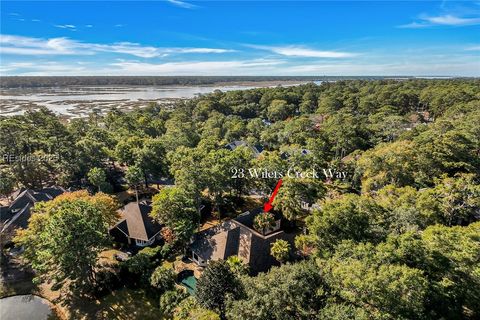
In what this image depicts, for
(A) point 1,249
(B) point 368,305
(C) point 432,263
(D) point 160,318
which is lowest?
(D) point 160,318

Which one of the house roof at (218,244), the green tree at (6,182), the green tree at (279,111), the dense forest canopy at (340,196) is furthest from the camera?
the green tree at (279,111)

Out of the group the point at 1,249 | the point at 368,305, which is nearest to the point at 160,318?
the point at 368,305

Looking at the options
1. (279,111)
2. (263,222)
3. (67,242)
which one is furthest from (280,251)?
(279,111)

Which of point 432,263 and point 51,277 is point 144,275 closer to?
point 51,277

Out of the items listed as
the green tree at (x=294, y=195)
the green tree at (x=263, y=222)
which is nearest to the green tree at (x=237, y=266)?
the green tree at (x=263, y=222)

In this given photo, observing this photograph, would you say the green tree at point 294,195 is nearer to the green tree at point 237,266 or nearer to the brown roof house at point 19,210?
the green tree at point 237,266

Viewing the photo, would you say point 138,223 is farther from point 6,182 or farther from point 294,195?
point 6,182
